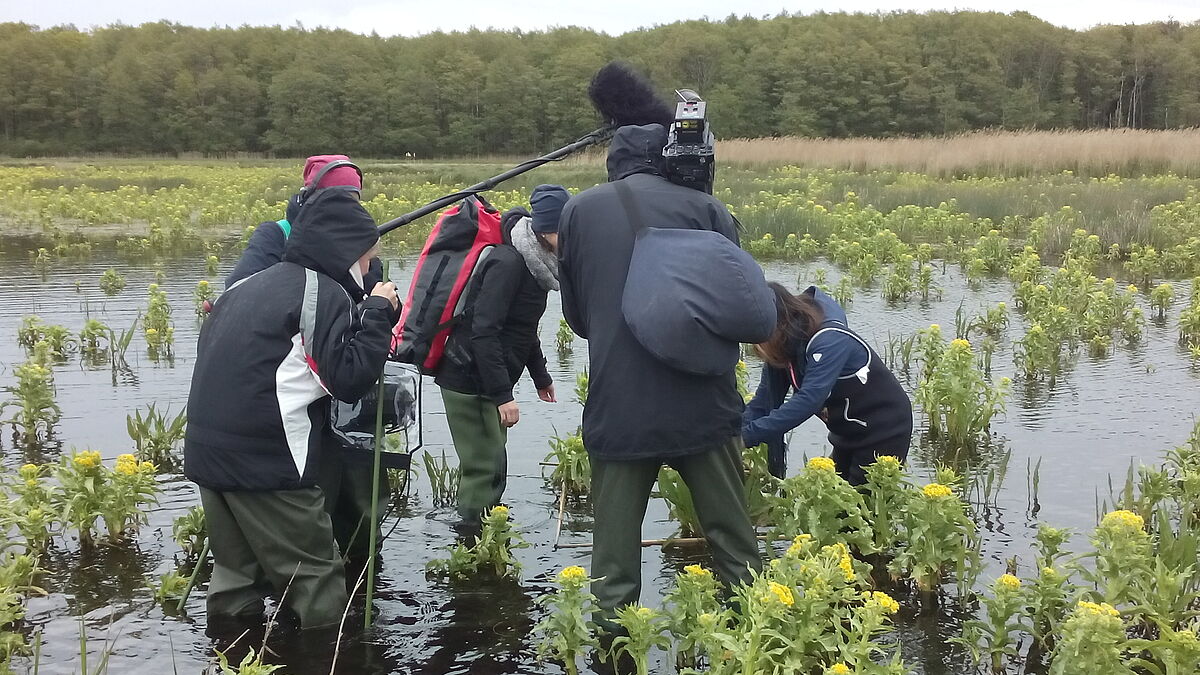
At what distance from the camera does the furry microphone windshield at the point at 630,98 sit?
4.14m

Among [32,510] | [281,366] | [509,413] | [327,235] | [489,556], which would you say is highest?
[327,235]

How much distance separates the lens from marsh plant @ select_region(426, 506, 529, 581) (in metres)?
4.70

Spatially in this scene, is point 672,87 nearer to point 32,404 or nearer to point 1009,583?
point 32,404

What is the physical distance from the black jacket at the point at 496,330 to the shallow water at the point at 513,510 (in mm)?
969

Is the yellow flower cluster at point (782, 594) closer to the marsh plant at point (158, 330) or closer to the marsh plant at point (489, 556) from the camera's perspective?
→ the marsh plant at point (489, 556)

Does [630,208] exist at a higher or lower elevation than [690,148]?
lower

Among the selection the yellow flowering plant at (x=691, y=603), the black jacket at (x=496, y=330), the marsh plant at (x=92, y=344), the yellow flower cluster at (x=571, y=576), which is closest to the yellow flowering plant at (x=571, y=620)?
the yellow flower cluster at (x=571, y=576)

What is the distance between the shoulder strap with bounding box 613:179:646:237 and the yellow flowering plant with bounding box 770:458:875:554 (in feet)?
4.83

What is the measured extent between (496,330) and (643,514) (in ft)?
4.73

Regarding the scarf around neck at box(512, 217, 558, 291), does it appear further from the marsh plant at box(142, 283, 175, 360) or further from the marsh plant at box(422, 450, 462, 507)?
the marsh plant at box(142, 283, 175, 360)

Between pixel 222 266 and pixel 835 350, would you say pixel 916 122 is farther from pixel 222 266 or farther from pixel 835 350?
pixel 835 350

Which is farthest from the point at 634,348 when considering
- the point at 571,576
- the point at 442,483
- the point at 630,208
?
the point at 442,483

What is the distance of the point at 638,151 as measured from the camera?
12.2 feet

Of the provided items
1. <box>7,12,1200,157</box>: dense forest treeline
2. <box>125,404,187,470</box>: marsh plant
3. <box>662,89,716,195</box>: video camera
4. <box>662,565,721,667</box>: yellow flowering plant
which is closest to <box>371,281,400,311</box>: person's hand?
<box>662,89,716,195</box>: video camera
